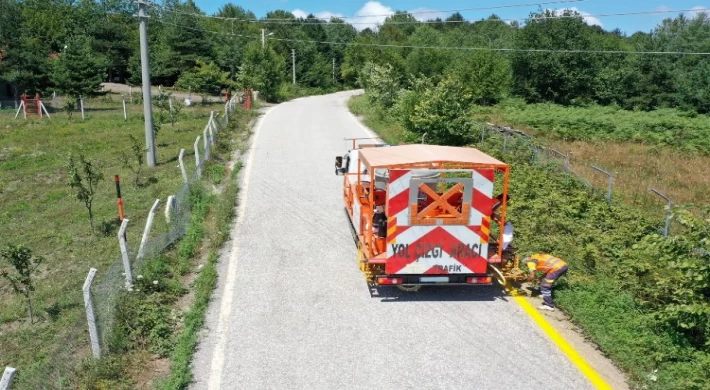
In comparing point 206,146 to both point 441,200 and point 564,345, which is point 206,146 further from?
point 564,345

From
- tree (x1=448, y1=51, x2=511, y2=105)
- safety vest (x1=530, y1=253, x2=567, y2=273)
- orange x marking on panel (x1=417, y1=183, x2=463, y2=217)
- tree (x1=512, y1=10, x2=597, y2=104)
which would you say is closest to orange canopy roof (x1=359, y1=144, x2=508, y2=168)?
orange x marking on panel (x1=417, y1=183, x2=463, y2=217)

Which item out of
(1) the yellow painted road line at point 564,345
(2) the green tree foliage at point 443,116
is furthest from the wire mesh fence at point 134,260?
(2) the green tree foliage at point 443,116

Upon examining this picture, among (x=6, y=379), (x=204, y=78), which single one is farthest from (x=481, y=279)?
(x=204, y=78)

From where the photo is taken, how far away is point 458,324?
25.6 ft

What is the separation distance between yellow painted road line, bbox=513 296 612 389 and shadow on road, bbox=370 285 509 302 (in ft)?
1.32

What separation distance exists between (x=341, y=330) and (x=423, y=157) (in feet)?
9.83

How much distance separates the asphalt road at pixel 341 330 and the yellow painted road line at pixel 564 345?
0.10m

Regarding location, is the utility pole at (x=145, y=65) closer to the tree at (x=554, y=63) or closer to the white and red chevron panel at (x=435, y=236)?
the white and red chevron panel at (x=435, y=236)

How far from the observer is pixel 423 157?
28.7 feet

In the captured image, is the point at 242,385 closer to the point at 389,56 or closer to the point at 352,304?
the point at 352,304

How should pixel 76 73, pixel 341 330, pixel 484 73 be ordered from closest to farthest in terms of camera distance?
pixel 341 330 → pixel 76 73 → pixel 484 73

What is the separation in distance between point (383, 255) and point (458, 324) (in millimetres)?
1594

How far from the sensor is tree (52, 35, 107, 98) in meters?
36.1

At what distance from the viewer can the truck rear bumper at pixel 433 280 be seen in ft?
27.7
